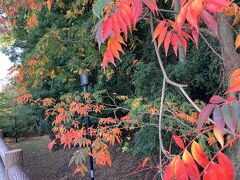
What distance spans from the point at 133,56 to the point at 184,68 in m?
1.36

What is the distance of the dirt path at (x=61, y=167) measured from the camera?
5.43 meters

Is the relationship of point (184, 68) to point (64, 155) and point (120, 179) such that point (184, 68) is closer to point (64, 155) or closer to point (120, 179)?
point (120, 179)

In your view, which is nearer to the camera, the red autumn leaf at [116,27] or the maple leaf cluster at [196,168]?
the maple leaf cluster at [196,168]

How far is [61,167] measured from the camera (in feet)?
21.2

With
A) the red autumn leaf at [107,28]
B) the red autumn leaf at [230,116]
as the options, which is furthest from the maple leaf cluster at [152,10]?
the red autumn leaf at [230,116]

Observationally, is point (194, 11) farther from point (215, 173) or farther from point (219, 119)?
point (215, 173)

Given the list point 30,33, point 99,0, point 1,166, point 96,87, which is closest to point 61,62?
point 96,87

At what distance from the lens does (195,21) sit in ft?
3.10

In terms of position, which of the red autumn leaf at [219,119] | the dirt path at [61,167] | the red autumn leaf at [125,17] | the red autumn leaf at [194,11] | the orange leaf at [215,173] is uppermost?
the red autumn leaf at [125,17]

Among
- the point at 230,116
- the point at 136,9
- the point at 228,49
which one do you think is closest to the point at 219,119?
the point at 230,116

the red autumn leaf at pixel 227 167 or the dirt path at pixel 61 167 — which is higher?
the red autumn leaf at pixel 227 167

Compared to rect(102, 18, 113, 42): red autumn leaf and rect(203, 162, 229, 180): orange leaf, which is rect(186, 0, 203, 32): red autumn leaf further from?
rect(203, 162, 229, 180): orange leaf

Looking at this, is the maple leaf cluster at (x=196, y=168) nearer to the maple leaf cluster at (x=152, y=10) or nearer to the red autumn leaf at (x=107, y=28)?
the maple leaf cluster at (x=152, y=10)

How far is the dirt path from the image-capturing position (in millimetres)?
5430
